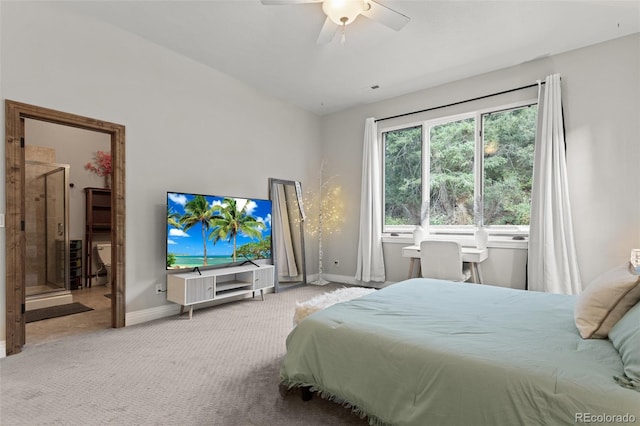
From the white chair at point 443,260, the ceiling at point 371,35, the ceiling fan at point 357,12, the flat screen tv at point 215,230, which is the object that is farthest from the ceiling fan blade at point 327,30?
the white chair at point 443,260

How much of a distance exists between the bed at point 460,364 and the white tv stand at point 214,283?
6.44 ft

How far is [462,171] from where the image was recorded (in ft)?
14.6

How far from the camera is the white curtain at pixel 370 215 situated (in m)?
4.94

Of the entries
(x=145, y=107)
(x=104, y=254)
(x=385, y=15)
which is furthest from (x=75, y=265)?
(x=385, y=15)

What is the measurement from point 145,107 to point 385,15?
8.42ft

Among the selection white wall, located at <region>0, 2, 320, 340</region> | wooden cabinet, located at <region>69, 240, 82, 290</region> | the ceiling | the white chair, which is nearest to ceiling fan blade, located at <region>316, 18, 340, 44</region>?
the ceiling

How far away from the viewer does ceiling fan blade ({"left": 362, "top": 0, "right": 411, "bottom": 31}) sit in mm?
2388

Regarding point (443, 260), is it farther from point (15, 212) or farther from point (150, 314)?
point (15, 212)

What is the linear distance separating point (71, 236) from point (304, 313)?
4720 millimetres

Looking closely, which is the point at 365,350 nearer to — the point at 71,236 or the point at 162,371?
the point at 162,371

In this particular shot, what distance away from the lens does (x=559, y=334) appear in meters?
1.48

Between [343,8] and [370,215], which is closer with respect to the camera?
[343,8]

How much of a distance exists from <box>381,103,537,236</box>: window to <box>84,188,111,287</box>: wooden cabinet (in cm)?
465

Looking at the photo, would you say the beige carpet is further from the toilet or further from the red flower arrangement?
the red flower arrangement
